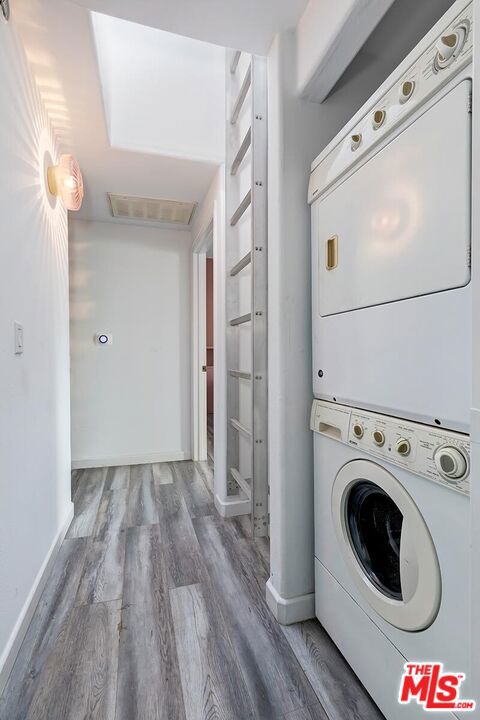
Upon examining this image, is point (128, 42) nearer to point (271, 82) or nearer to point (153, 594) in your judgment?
point (271, 82)

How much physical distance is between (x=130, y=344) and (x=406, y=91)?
277cm

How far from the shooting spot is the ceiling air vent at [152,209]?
2629 millimetres

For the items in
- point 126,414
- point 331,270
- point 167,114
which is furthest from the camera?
point 126,414

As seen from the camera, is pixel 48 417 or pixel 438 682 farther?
pixel 48 417

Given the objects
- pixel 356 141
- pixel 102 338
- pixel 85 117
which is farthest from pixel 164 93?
pixel 102 338

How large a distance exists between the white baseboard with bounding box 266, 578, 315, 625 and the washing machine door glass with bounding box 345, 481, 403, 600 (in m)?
0.42

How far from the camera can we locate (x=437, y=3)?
121cm

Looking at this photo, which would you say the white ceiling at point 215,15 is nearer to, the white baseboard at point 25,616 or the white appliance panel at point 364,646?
the white appliance panel at point 364,646

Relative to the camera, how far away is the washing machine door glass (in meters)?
0.96

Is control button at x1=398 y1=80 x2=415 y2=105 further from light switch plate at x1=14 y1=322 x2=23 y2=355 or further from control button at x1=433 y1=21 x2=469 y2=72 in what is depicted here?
light switch plate at x1=14 y1=322 x2=23 y2=355

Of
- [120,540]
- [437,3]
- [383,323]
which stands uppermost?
[437,3]

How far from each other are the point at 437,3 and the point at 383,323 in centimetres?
125

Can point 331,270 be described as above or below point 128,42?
below

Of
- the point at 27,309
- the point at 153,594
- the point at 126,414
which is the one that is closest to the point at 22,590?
the point at 153,594
